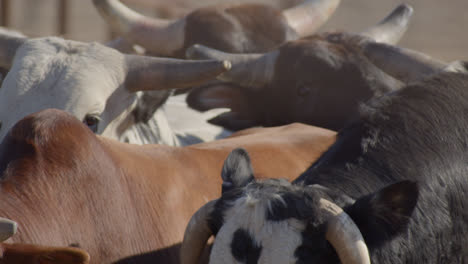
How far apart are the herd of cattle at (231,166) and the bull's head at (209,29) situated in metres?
0.73

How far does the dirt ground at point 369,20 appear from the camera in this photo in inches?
792

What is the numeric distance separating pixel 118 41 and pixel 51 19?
17.9 m

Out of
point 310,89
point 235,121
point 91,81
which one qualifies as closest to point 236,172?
point 91,81

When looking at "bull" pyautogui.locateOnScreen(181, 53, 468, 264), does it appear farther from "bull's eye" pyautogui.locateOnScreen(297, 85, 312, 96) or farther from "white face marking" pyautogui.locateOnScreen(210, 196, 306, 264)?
"bull's eye" pyautogui.locateOnScreen(297, 85, 312, 96)

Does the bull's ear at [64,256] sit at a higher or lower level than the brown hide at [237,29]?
higher

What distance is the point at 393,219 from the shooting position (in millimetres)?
2395

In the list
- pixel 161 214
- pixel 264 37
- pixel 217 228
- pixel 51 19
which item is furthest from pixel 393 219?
pixel 51 19

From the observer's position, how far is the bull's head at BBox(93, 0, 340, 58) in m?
5.81

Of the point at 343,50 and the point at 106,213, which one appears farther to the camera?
the point at 343,50

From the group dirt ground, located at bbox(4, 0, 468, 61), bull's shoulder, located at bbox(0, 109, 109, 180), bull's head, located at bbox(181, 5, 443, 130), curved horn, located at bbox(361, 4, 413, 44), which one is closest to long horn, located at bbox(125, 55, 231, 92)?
bull's head, located at bbox(181, 5, 443, 130)

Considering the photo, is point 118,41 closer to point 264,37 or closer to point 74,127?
point 264,37

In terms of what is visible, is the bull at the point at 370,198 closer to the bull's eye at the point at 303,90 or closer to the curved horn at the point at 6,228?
the curved horn at the point at 6,228

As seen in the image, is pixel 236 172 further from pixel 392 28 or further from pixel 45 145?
pixel 392 28

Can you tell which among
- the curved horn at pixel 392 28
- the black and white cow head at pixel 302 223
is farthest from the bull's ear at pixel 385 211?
the curved horn at pixel 392 28
